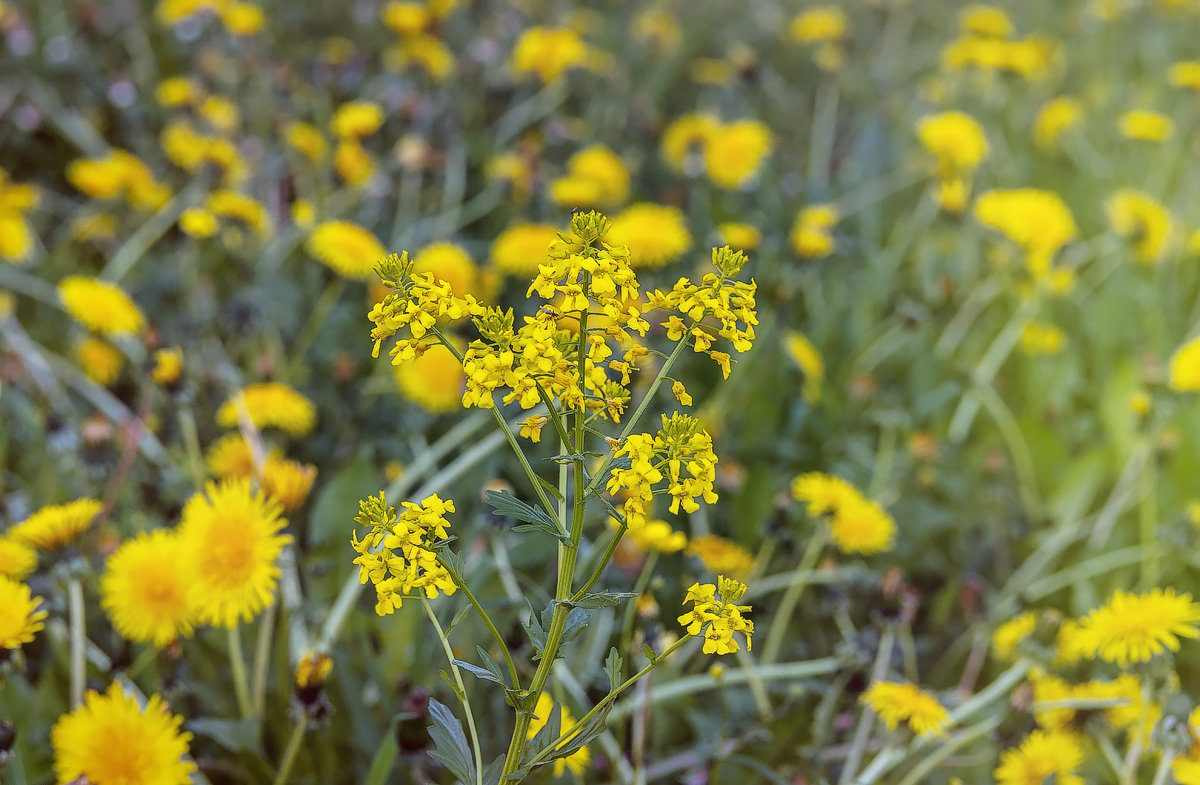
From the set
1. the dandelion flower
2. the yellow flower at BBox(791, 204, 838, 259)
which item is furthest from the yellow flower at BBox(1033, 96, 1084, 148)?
the dandelion flower

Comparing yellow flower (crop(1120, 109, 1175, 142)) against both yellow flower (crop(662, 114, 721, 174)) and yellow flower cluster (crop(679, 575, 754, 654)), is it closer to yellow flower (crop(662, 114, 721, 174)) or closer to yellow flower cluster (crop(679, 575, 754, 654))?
yellow flower (crop(662, 114, 721, 174))

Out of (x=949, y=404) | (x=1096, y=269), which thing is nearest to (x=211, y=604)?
(x=949, y=404)

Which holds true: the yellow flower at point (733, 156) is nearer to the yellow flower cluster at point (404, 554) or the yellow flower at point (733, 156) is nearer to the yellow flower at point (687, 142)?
the yellow flower at point (687, 142)

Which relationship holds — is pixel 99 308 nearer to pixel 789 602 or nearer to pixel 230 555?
pixel 230 555

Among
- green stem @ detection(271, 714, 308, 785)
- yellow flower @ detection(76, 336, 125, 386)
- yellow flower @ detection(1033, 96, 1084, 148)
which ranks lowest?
green stem @ detection(271, 714, 308, 785)

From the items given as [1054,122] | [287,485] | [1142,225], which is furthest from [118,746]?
[1054,122]

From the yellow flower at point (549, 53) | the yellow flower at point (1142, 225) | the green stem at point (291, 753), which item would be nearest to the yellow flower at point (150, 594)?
the green stem at point (291, 753)
